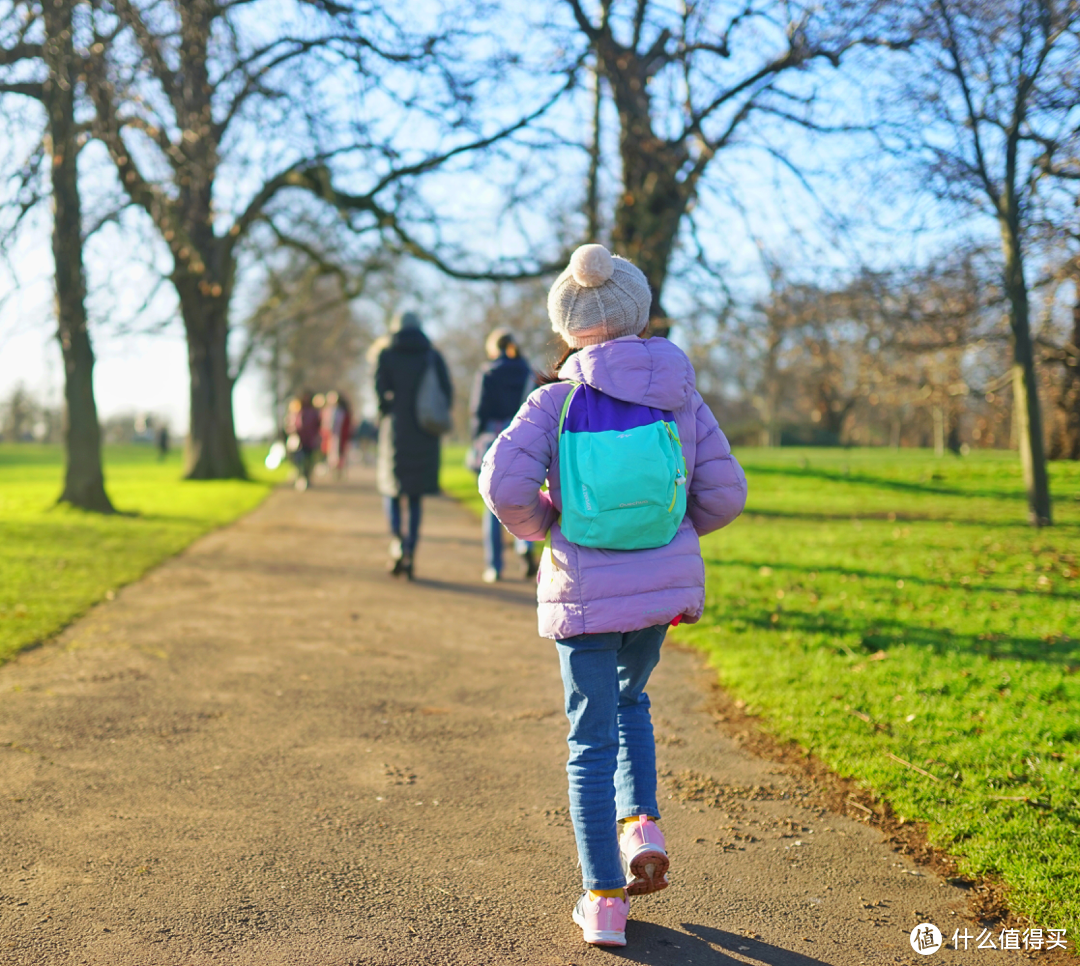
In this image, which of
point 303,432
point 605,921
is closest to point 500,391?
point 605,921

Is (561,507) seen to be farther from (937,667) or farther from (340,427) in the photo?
(340,427)

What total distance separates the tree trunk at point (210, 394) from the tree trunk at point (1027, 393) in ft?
53.2

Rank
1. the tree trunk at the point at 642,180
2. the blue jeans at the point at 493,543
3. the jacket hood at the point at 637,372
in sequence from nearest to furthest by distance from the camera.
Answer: the jacket hood at the point at 637,372, the blue jeans at the point at 493,543, the tree trunk at the point at 642,180

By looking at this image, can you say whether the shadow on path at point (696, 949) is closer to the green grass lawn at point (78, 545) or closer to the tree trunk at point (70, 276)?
the green grass lawn at point (78, 545)

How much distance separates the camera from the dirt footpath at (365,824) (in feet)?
8.47

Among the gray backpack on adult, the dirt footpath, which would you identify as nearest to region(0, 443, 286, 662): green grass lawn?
the dirt footpath

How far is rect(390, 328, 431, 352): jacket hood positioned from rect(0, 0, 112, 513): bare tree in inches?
→ 122

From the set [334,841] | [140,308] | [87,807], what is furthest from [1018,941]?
[140,308]

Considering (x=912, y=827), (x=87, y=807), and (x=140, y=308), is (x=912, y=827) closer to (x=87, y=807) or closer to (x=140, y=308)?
(x=87, y=807)

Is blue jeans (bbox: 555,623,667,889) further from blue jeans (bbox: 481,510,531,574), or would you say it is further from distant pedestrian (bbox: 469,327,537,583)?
blue jeans (bbox: 481,510,531,574)

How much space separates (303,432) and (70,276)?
28.5 feet

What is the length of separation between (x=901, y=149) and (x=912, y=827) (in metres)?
8.81

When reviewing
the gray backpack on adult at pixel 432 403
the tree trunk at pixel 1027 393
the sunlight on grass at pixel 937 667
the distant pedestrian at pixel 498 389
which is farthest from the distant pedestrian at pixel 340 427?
the tree trunk at pixel 1027 393

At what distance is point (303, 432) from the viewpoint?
20.7m
